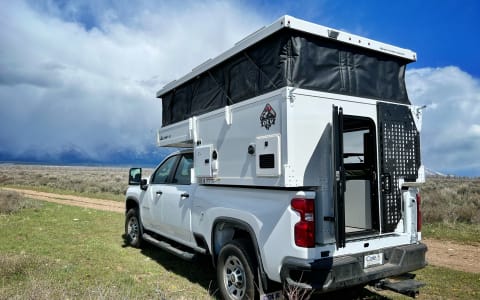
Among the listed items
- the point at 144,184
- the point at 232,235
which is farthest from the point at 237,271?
the point at 144,184

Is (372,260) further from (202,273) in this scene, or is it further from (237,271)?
(202,273)

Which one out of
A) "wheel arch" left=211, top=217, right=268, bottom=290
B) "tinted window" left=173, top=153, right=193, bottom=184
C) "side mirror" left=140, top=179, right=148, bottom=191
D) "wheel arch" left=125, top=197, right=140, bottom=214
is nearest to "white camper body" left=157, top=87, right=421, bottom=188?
"wheel arch" left=211, top=217, right=268, bottom=290

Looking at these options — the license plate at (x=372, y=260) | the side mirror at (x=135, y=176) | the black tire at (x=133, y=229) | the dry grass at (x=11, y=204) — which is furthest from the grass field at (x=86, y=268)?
the dry grass at (x=11, y=204)

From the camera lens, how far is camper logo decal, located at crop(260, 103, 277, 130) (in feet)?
13.5

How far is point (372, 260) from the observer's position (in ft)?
14.0

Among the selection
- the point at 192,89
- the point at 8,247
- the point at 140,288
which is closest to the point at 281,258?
the point at 140,288

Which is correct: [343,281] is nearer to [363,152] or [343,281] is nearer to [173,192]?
[363,152]

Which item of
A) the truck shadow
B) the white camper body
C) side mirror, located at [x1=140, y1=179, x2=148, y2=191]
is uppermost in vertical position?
the white camper body

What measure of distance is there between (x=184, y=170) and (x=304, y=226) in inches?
118

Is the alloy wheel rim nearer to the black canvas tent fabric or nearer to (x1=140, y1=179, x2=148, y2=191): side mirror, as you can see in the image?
the black canvas tent fabric

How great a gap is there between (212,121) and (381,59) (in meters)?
2.38

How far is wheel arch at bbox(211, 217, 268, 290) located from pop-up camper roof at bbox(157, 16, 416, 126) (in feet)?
5.09

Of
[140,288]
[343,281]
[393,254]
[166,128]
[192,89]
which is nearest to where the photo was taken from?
[343,281]

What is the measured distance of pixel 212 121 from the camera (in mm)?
5387
